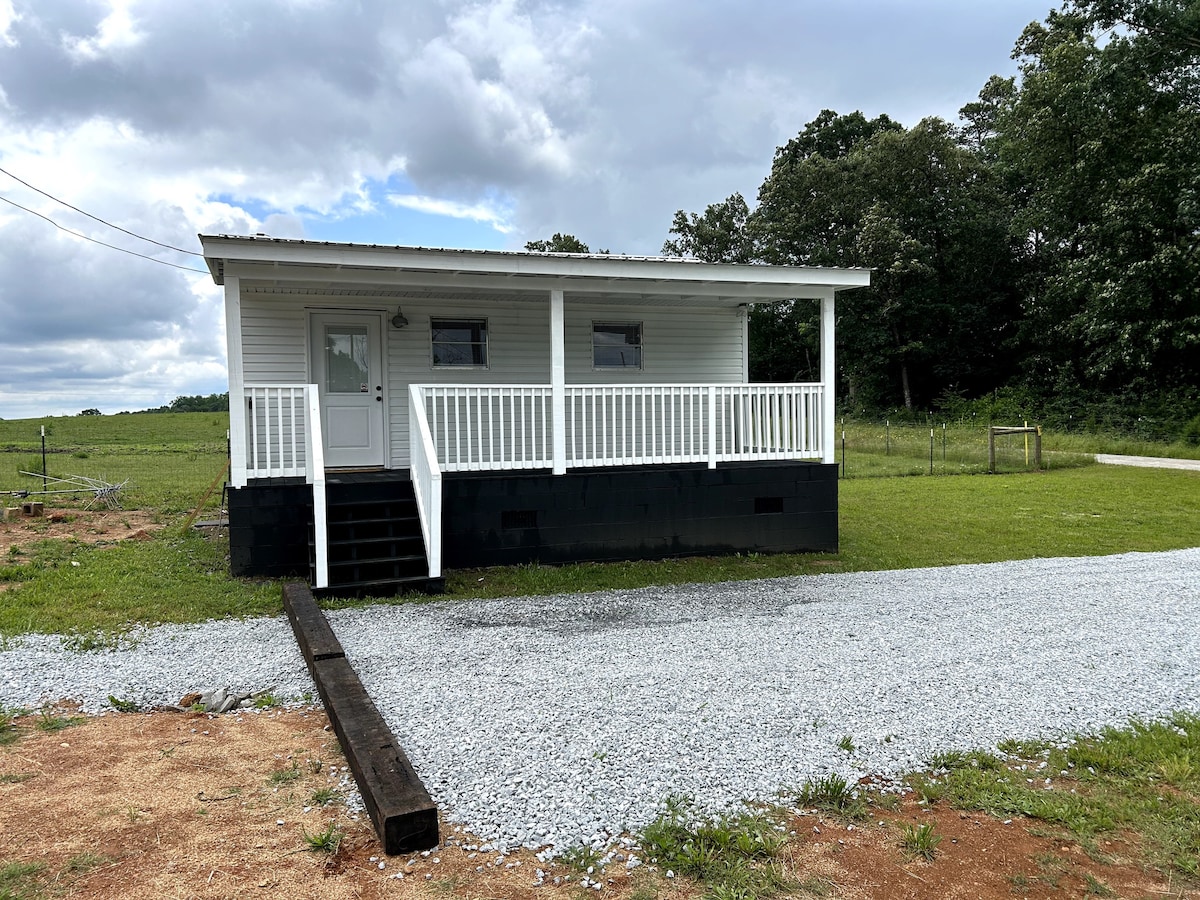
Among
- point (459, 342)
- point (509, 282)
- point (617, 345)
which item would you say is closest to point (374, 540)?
point (509, 282)

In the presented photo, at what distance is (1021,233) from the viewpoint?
87.1 feet

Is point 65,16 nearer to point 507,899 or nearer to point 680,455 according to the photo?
point 680,455

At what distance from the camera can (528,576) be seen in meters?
7.52

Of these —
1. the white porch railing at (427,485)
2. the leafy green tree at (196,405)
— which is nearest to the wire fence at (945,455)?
the white porch railing at (427,485)

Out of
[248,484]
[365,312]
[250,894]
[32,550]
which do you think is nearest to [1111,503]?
[365,312]

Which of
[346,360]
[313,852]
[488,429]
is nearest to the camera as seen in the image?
[313,852]

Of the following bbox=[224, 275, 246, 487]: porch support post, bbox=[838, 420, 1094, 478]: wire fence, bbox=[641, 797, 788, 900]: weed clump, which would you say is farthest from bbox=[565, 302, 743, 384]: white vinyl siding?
bbox=[641, 797, 788, 900]: weed clump

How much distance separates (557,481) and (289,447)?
308 centimetres

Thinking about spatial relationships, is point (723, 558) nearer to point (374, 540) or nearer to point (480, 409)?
point (480, 409)

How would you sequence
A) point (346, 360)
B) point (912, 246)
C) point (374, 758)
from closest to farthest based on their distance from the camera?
point (374, 758) → point (346, 360) → point (912, 246)

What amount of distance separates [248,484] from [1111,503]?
12.9m

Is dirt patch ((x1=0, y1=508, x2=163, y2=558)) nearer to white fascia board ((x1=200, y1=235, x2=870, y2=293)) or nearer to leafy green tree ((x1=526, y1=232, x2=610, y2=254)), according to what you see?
white fascia board ((x1=200, y1=235, x2=870, y2=293))

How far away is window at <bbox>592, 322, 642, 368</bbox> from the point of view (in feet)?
32.8

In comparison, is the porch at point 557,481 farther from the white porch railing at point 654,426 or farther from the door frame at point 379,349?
the door frame at point 379,349
